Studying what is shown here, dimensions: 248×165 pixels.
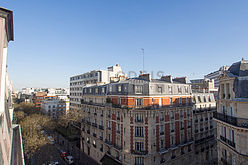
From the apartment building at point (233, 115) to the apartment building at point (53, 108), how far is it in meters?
65.5

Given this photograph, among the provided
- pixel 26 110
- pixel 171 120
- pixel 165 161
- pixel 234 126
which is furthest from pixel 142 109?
pixel 26 110

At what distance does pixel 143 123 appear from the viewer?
2281cm

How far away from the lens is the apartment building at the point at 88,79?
49.3 m

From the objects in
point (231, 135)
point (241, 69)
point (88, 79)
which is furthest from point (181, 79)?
point (88, 79)

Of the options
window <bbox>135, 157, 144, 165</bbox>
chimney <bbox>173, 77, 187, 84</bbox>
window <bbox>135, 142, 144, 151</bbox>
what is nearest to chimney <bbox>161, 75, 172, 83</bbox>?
chimney <bbox>173, 77, 187, 84</bbox>

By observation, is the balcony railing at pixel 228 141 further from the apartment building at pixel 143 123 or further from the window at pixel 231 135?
the apartment building at pixel 143 123

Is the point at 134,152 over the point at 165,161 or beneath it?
over

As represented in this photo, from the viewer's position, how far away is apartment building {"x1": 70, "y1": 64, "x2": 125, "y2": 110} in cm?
4933

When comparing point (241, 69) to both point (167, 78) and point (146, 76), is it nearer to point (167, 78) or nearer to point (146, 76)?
point (167, 78)

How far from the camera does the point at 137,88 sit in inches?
937

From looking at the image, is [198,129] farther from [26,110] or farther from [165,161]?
[26,110]

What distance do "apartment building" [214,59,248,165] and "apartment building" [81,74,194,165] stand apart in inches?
292

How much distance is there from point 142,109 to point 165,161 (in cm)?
1004

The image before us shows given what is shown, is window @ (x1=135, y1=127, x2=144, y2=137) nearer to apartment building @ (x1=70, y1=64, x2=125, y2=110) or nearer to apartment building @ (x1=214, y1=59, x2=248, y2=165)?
apartment building @ (x1=214, y1=59, x2=248, y2=165)
